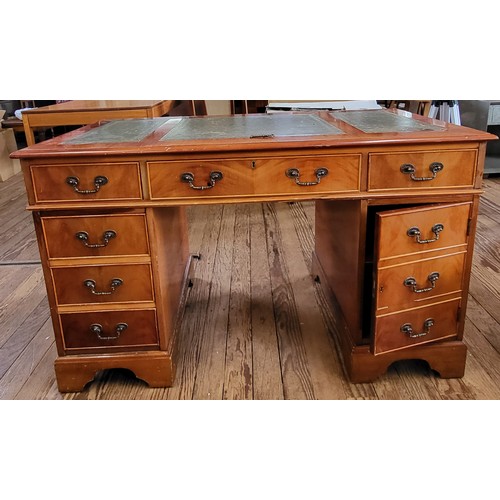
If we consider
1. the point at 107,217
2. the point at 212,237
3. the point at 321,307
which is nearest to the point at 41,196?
the point at 107,217

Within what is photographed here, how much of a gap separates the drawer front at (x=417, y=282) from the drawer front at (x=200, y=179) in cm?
47

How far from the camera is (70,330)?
1.51 meters

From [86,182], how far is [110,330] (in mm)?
471

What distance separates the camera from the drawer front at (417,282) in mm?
1397

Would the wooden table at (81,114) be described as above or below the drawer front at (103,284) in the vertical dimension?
above

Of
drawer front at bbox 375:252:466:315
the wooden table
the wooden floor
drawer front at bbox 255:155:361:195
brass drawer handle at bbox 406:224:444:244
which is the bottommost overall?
the wooden floor

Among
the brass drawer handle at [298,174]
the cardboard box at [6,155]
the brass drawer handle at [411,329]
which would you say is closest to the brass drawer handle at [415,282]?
the brass drawer handle at [411,329]

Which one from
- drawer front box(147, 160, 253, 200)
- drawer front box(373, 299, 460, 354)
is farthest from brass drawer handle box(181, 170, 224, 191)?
drawer front box(373, 299, 460, 354)

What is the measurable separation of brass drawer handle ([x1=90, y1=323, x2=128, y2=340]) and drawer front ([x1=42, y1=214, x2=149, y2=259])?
0.23 metres

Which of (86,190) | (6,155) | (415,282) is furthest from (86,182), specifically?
(6,155)

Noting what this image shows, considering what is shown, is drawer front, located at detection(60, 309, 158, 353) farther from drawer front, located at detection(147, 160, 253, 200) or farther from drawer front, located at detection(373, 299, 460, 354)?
drawer front, located at detection(373, 299, 460, 354)

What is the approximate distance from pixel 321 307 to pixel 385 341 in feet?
2.07

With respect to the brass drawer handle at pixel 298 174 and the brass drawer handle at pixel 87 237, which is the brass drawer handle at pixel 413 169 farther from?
the brass drawer handle at pixel 87 237

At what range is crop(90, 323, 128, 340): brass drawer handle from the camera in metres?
1.50
